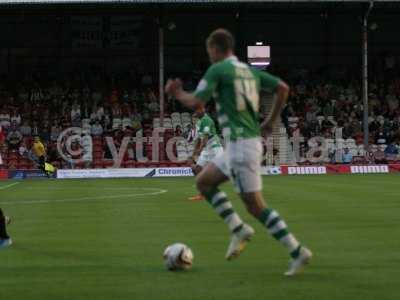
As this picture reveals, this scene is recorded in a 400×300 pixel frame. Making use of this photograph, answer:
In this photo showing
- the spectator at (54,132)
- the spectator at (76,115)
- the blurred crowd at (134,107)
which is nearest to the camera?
the spectator at (54,132)

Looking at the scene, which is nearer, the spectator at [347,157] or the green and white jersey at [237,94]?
the green and white jersey at [237,94]

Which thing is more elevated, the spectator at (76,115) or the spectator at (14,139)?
the spectator at (76,115)

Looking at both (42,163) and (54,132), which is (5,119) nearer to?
(54,132)

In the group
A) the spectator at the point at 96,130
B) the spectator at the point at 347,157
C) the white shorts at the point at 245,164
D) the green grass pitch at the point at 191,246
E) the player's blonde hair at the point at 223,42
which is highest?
the player's blonde hair at the point at 223,42

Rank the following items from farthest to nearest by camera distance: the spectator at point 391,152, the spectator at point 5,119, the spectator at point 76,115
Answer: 1. the spectator at point 76,115
2. the spectator at point 5,119
3. the spectator at point 391,152

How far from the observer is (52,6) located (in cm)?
3694

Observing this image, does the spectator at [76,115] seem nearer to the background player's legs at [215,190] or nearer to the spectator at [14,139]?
the spectator at [14,139]

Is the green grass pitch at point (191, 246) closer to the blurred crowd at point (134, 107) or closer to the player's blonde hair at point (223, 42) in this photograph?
the player's blonde hair at point (223, 42)

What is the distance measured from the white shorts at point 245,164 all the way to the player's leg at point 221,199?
0.28m

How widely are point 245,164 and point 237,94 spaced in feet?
2.30

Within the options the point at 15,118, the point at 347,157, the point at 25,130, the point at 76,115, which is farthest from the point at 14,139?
the point at 347,157

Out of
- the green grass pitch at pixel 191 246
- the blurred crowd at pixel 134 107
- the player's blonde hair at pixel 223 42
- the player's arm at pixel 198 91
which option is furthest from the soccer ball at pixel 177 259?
the blurred crowd at pixel 134 107

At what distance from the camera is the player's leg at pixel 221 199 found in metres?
8.41

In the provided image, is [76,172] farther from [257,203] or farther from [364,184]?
[257,203]
